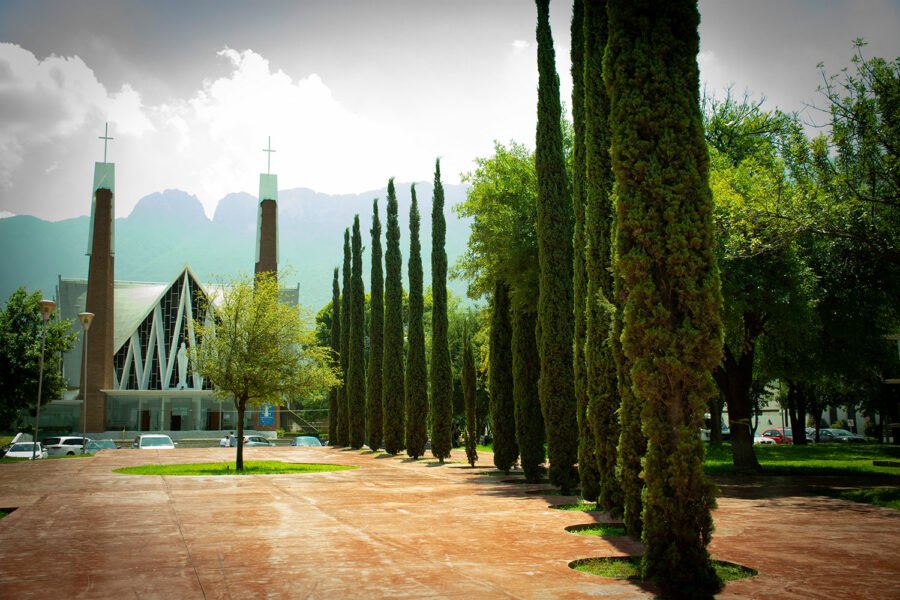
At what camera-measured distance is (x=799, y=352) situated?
18125 millimetres

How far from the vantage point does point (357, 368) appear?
34.5 meters

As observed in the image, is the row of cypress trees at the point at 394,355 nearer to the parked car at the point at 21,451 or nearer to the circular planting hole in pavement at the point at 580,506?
the circular planting hole in pavement at the point at 580,506

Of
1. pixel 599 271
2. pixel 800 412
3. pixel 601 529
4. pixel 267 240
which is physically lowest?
pixel 800 412

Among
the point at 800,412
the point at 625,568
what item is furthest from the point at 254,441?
the point at 625,568

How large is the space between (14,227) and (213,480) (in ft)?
604

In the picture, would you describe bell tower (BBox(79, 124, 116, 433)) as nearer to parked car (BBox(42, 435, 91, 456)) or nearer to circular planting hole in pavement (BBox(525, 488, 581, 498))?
parked car (BBox(42, 435, 91, 456))

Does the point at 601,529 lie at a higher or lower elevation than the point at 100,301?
lower

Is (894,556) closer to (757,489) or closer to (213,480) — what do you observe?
(757,489)

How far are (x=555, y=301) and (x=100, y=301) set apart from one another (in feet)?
140

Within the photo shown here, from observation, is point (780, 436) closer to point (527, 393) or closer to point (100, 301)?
point (527, 393)

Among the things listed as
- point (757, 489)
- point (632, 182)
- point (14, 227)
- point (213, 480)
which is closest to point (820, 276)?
point (757, 489)

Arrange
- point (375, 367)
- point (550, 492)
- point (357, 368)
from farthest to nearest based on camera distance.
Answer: point (357, 368) < point (375, 367) < point (550, 492)

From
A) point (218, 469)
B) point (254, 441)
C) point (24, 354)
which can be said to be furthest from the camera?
point (254, 441)

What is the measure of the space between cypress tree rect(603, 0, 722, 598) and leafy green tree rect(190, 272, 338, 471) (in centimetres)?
1582
